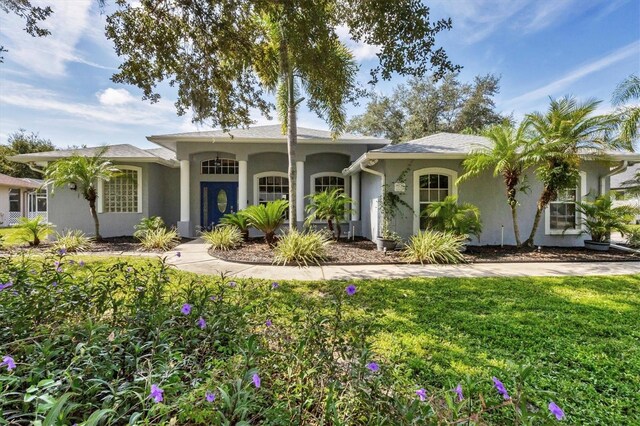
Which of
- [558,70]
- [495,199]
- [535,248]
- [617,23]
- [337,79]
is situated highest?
[558,70]

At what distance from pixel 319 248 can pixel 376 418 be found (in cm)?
A: 652

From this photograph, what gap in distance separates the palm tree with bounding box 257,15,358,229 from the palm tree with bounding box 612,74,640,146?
1077 centimetres

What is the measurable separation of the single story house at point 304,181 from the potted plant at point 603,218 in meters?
0.54

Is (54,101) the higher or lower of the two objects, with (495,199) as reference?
higher

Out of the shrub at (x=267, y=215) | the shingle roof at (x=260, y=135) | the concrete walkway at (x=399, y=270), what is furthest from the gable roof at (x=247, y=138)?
the concrete walkway at (x=399, y=270)

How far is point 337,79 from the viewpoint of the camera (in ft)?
20.9

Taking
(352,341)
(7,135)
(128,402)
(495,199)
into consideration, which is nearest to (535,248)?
(495,199)

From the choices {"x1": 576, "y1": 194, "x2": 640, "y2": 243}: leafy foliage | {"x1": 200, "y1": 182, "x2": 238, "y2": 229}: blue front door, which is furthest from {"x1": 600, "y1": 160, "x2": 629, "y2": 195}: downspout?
{"x1": 200, "y1": 182, "x2": 238, "y2": 229}: blue front door

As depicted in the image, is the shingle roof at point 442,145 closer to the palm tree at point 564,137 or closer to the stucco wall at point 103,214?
the palm tree at point 564,137

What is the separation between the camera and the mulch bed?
26.4 ft

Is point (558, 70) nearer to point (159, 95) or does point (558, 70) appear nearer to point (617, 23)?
point (617, 23)

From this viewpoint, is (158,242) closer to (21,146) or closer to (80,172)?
(80,172)

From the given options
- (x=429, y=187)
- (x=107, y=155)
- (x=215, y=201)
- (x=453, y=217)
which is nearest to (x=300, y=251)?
(x=453, y=217)

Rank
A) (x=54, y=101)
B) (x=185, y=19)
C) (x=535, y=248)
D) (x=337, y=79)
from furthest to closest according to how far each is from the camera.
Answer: (x=54, y=101), (x=535, y=248), (x=337, y=79), (x=185, y=19)
